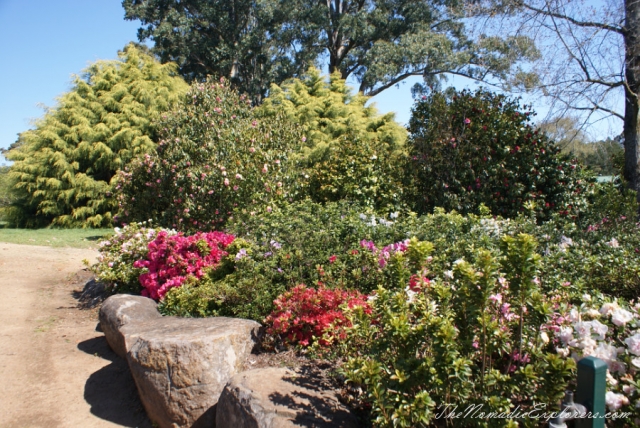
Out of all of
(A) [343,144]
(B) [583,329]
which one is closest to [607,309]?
(B) [583,329]

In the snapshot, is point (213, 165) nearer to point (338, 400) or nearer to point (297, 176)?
point (297, 176)

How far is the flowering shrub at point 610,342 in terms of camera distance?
2.16 meters

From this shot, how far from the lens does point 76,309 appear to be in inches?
254

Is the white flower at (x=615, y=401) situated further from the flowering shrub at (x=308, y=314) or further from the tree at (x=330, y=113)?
the tree at (x=330, y=113)

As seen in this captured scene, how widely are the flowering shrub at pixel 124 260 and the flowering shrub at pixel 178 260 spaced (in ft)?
0.87

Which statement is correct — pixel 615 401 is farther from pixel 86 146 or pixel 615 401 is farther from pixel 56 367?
pixel 86 146

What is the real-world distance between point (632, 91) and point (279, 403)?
8195 millimetres

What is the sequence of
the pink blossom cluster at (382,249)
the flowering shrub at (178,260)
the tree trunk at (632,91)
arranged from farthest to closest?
1. the tree trunk at (632,91)
2. the flowering shrub at (178,260)
3. the pink blossom cluster at (382,249)

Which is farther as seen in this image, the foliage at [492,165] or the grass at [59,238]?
the grass at [59,238]

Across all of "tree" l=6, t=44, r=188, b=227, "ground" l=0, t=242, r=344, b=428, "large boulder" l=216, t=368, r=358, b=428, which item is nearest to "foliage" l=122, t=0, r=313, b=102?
"tree" l=6, t=44, r=188, b=227

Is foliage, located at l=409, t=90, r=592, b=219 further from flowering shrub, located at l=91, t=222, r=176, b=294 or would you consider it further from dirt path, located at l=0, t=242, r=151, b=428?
dirt path, located at l=0, t=242, r=151, b=428

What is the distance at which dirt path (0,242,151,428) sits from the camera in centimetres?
390

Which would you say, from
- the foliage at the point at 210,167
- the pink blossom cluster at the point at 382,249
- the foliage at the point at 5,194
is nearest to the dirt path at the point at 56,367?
the foliage at the point at 210,167

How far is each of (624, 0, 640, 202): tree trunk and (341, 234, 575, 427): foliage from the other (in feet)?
23.5
